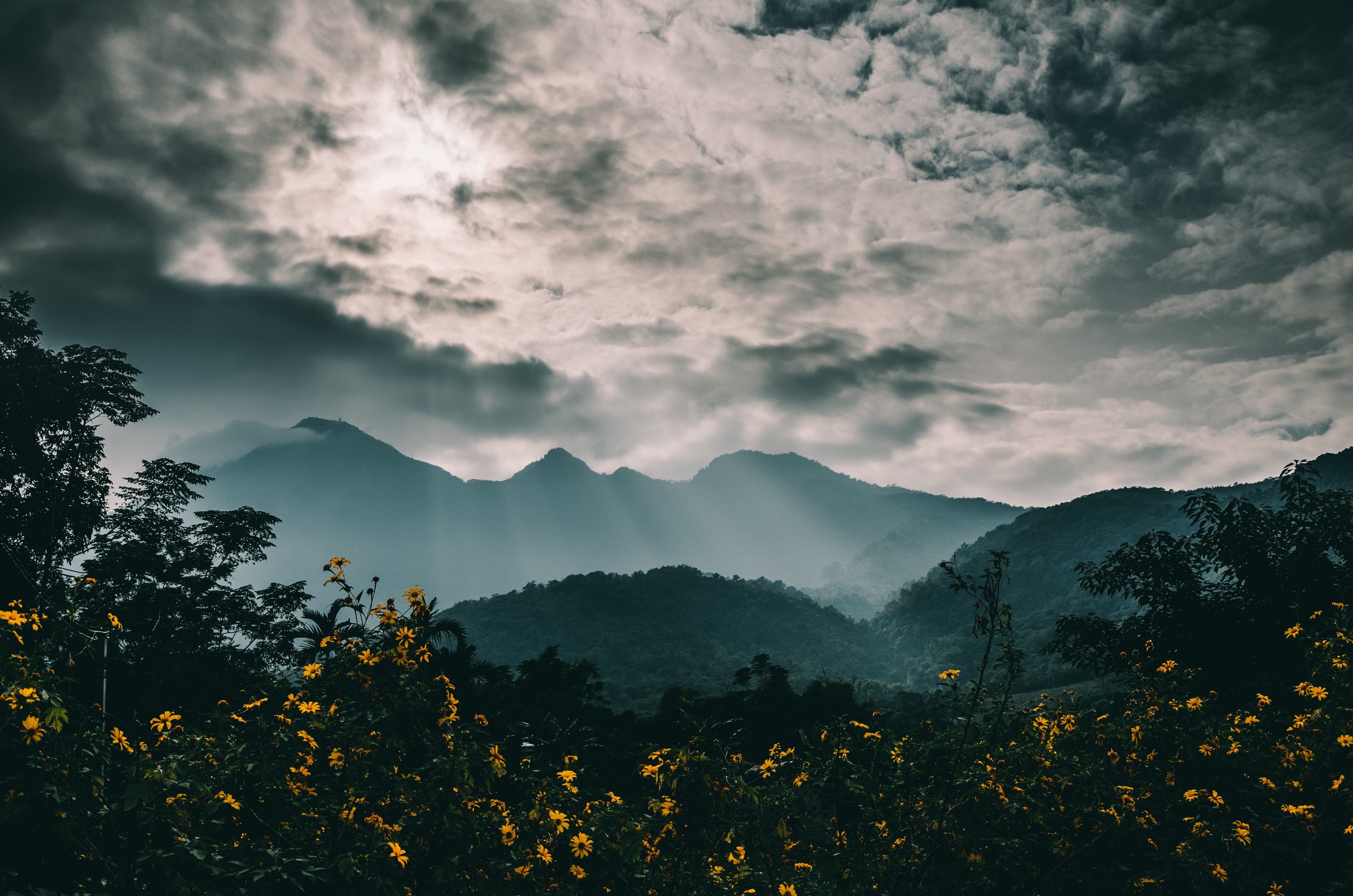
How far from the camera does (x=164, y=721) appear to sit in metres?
5.01

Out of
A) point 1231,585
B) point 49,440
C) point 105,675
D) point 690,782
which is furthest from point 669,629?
point 690,782

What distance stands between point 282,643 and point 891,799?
26.9 metres

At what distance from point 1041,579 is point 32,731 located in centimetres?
16343

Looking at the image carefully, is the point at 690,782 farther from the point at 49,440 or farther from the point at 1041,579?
the point at 1041,579

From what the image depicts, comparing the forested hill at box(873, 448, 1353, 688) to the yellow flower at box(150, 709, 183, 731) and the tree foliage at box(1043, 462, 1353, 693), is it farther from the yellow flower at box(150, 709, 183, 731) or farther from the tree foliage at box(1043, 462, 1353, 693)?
the yellow flower at box(150, 709, 183, 731)

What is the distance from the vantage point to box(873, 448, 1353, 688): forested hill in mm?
112312

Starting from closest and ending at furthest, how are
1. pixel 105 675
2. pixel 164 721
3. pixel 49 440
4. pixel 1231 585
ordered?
pixel 164 721 < pixel 105 675 < pixel 1231 585 < pixel 49 440

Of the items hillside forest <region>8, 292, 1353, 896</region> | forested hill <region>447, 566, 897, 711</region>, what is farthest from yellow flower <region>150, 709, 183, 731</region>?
forested hill <region>447, 566, 897, 711</region>

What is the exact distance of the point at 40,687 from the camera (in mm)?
3811

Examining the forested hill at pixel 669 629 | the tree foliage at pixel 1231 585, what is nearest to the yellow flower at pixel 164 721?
the tree foliage at pixel 1231 585

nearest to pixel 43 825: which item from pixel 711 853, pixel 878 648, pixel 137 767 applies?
pixel 137 767

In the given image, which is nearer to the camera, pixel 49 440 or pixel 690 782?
pixel 690 782

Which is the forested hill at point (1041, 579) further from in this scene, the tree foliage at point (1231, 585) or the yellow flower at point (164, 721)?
the yellow flower at point (164, 721)

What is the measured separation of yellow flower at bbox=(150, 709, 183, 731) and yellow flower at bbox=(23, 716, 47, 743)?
2.96ft
